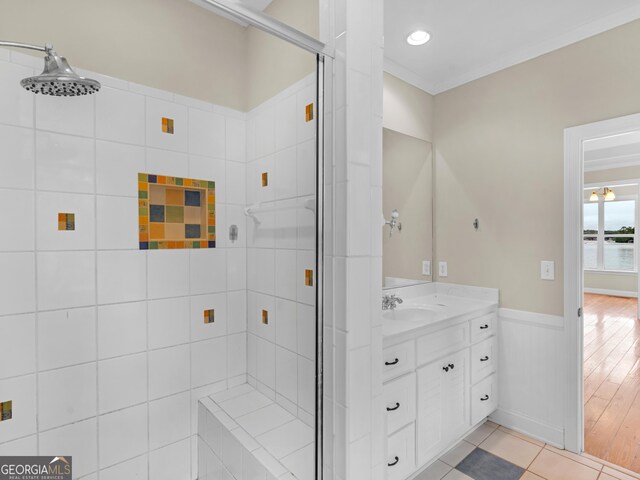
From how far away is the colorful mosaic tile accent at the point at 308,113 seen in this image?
135 centimetres

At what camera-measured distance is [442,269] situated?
269 cm

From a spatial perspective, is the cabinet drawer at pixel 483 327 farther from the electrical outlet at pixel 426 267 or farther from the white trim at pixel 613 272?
the white trim at pixel 613 272

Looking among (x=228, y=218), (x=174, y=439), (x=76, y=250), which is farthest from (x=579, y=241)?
(x=76, y=250)

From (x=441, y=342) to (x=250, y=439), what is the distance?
3.60 ft

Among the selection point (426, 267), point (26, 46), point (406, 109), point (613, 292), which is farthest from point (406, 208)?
point (613, 292)

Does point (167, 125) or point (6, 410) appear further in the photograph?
point (167, 125)

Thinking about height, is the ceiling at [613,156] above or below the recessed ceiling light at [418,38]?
below

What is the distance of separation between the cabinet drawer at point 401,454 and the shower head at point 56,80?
1875 millimetres

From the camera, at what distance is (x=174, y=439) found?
63.7 inches

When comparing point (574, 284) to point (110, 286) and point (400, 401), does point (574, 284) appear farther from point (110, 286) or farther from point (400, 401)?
point (110, 286)

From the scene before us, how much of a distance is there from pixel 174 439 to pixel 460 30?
271 cm

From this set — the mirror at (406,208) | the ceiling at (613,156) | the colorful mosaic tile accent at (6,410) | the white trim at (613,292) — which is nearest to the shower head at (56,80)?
the colorful mosaic tile accent at (6,410)

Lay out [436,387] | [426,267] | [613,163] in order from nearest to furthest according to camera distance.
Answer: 1. [436,387]
2. [426,267]
3. [613,163]

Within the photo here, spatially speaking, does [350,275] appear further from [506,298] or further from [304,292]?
[506,298]
